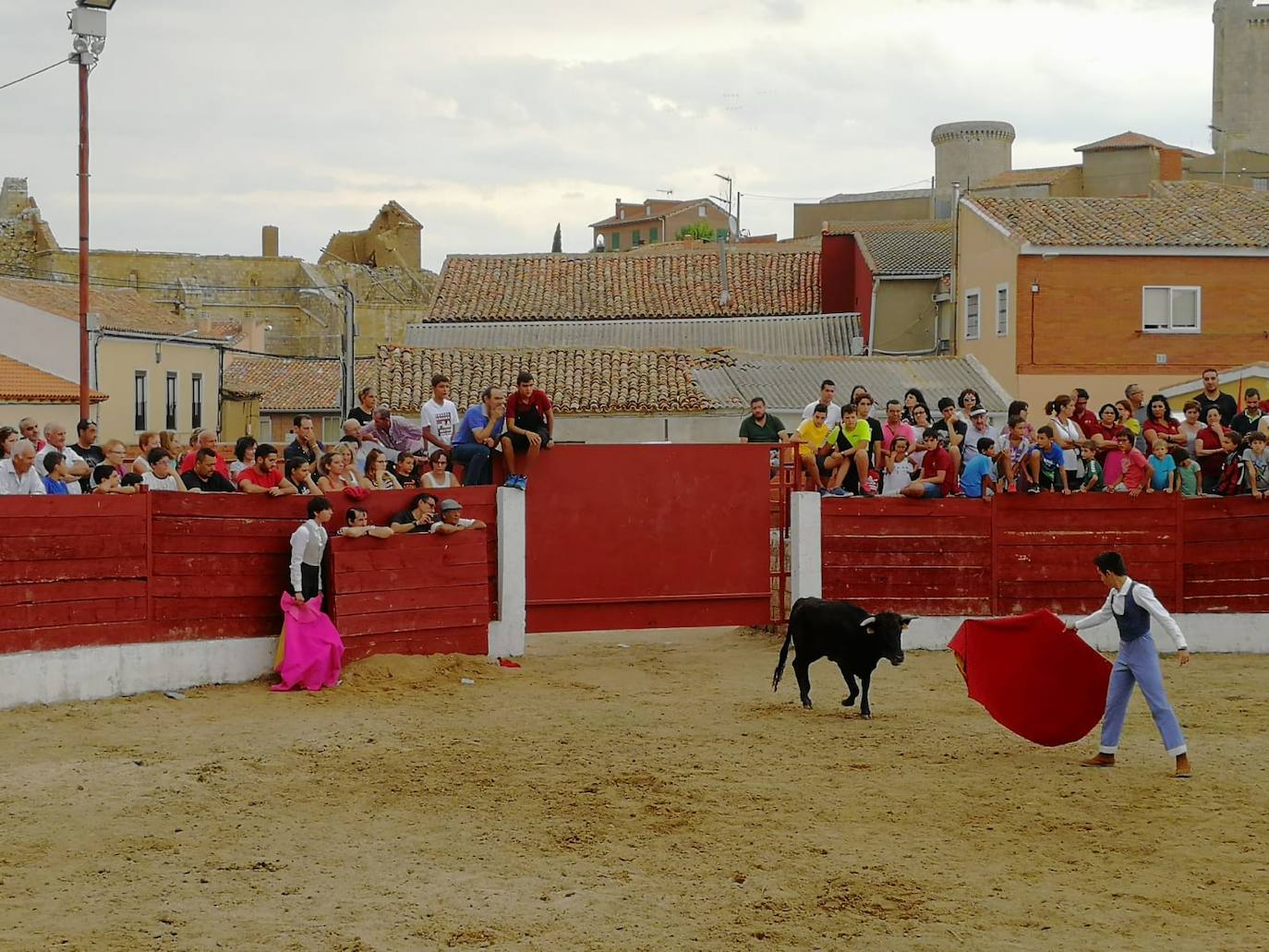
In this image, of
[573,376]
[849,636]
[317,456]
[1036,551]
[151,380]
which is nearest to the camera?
[849,636]

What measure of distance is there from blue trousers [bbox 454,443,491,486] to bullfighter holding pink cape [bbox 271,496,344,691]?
2.00 meters

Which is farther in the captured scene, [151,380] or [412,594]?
[151,380]

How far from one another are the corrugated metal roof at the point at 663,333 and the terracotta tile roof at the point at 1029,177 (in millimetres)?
18013

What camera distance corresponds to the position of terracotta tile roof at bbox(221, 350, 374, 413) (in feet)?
178

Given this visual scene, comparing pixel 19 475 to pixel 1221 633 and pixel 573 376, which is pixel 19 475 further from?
pixel 573 376

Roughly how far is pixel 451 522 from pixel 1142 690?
6.10 metres

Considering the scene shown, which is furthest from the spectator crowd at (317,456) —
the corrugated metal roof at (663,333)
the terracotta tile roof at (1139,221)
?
the corrugated metal roof at (663,333)

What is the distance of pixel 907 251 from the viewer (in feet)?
134

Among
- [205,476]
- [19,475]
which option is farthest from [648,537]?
[19,475]

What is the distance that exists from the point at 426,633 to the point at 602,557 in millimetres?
2113

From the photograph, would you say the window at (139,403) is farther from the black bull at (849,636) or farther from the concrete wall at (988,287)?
the black bull at (849,636)

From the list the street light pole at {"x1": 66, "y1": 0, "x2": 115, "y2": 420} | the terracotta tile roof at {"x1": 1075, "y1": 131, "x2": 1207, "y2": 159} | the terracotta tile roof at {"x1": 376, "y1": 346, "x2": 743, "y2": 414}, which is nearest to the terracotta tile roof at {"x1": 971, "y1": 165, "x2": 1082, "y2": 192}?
the terracotta tile roof at {"x1": 1075, "y1": 131, "x2": 1207, "y2": 159}

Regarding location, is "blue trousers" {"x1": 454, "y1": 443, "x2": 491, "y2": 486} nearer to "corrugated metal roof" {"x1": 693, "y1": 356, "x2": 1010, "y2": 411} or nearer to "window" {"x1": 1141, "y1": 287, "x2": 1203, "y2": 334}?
"corrugated metal roof" {"x1": 693, "y1": 356, "x2": 1010, "y2": 411}

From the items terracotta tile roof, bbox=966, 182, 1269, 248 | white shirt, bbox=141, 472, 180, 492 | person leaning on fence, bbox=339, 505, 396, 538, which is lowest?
person leaning on fence, bbox=339, 505, 396, 538
